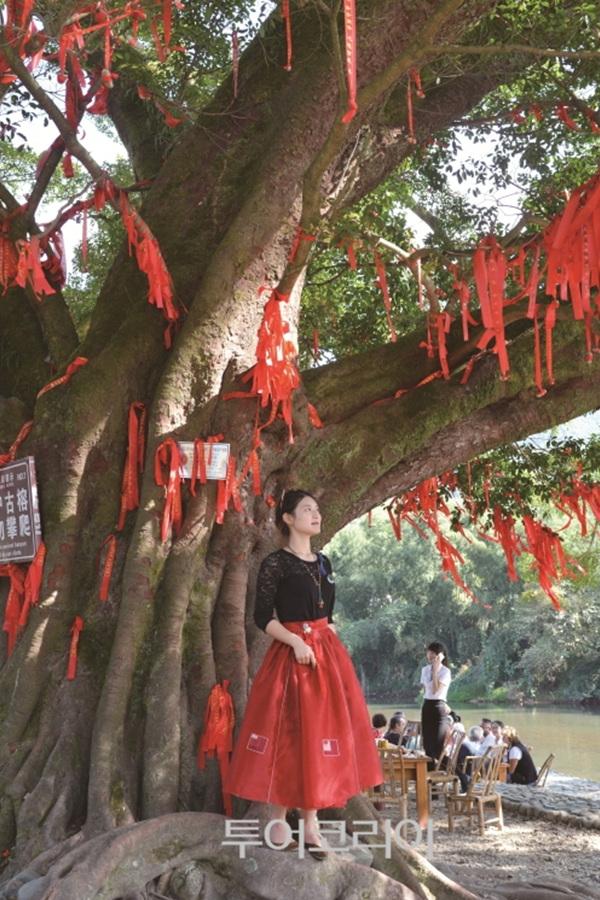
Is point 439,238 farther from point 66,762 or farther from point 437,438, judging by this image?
point 66,762

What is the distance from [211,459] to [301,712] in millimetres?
1342

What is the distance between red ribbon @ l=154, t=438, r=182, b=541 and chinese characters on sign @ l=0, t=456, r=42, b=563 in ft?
2.05

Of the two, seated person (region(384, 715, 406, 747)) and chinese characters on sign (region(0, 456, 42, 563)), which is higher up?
chinese characters on sign (region(0, 456, 42, 563))

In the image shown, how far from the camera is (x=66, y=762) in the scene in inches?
154

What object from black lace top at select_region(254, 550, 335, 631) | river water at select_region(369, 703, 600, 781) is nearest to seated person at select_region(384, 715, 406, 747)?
black lace top at select_region(254, 550, 335, 631)

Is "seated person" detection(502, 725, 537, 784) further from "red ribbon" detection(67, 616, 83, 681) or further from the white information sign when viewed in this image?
"red ribbon" detection(67, 616, 83, 681)

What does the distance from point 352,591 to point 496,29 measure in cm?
3387

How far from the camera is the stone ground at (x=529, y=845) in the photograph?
4496 millimetres

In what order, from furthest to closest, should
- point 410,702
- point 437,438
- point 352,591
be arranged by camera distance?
point 352,591, point 410,702, point 437,438

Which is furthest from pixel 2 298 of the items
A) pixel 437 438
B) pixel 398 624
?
pixel 398 624

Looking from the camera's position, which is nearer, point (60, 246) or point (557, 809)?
point (60, 246)

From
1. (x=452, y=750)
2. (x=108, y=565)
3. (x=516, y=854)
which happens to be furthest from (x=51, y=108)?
(x=452, y=750)

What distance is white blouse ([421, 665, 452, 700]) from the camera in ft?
25.2

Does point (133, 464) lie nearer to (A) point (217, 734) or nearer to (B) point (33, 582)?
(B) point (33, 582)
